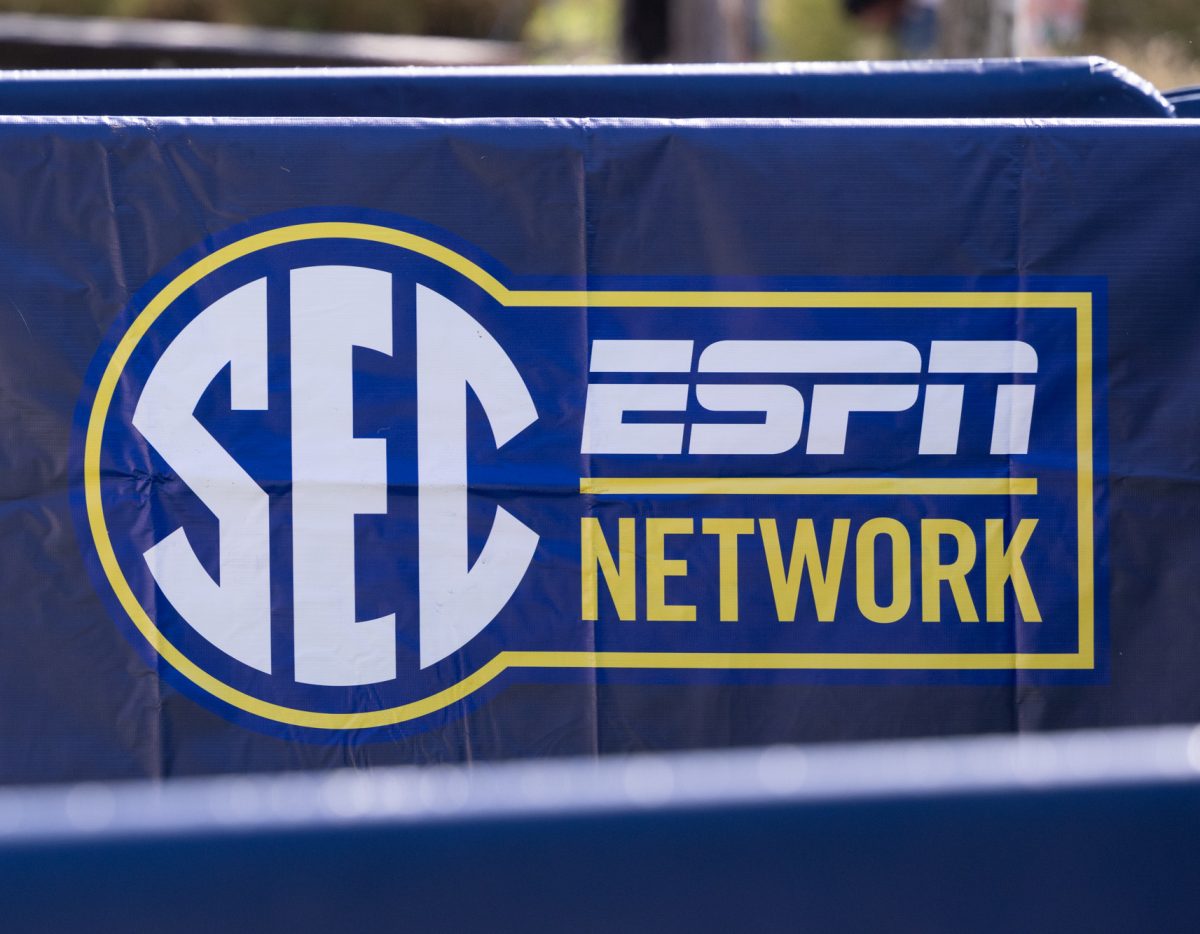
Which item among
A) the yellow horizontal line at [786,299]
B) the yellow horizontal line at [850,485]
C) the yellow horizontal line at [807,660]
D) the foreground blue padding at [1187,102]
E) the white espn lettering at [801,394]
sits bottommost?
the yellow horizontal line at [807,660]

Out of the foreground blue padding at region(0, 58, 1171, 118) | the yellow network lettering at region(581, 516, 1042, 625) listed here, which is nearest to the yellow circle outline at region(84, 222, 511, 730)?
the yellow network lettering at region(581, 516, 1042, 625)

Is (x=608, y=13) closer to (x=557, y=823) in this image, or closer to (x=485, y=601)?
(x=485, y=601)

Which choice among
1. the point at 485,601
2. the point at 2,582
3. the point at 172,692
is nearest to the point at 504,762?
the point at 485,601

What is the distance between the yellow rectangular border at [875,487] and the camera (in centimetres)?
355

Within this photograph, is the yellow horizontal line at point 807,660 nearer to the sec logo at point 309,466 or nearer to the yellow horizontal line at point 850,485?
the sec logo at point 309,466

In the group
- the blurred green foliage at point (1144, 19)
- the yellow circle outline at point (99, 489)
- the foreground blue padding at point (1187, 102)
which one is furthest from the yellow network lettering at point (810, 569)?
the blurred green foliage at point (1144, 19)

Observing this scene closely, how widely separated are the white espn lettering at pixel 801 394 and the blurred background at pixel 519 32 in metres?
6.79

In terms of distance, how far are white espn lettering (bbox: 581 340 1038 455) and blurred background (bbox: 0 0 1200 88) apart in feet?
22.3

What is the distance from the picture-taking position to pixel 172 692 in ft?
11.9

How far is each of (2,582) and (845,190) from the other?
255cm

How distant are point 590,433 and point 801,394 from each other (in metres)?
0.58

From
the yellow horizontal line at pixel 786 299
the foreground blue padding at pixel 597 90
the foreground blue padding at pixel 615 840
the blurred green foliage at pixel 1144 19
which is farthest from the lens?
the blurred green foliage at pixel 1144 19

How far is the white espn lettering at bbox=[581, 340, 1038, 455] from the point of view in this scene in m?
3.55

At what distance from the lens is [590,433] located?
358 cm
